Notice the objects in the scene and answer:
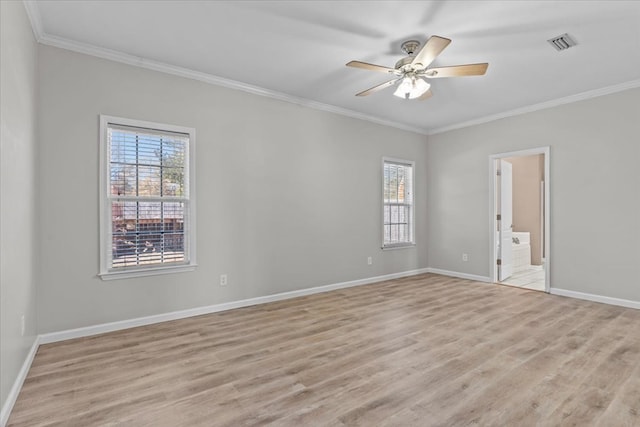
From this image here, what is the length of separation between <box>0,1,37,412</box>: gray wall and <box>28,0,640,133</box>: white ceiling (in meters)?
0.59

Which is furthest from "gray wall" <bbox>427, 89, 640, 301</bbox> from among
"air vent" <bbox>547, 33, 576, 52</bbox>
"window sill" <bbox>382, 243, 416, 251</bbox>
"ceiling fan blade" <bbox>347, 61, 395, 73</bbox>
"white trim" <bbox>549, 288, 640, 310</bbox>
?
"ceiling fan blade" <bbox>347, 61, 395, 73</bbox>

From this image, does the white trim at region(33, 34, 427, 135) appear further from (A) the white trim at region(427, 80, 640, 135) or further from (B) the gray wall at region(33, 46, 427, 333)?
(A) the white trim at region(427, 80, 640, 135)

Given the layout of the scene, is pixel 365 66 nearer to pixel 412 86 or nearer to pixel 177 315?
pixel 412 86

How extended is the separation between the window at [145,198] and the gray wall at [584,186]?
466cm

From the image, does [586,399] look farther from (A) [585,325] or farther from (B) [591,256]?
(B) [591,256]

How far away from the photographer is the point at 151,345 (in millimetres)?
2980

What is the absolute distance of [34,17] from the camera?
2.71 metres

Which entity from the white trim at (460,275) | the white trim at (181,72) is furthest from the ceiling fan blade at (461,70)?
the white trim at (460,275)

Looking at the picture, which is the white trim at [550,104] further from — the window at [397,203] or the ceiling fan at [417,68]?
the ceiling fan at [417,68]

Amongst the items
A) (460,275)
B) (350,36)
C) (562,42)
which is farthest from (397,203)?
(350,36)

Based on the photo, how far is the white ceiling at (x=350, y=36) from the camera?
2650 millimetres

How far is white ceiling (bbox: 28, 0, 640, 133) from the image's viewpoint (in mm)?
2650

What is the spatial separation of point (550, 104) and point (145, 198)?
5567 mm

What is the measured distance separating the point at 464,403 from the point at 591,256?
3.69 metres
